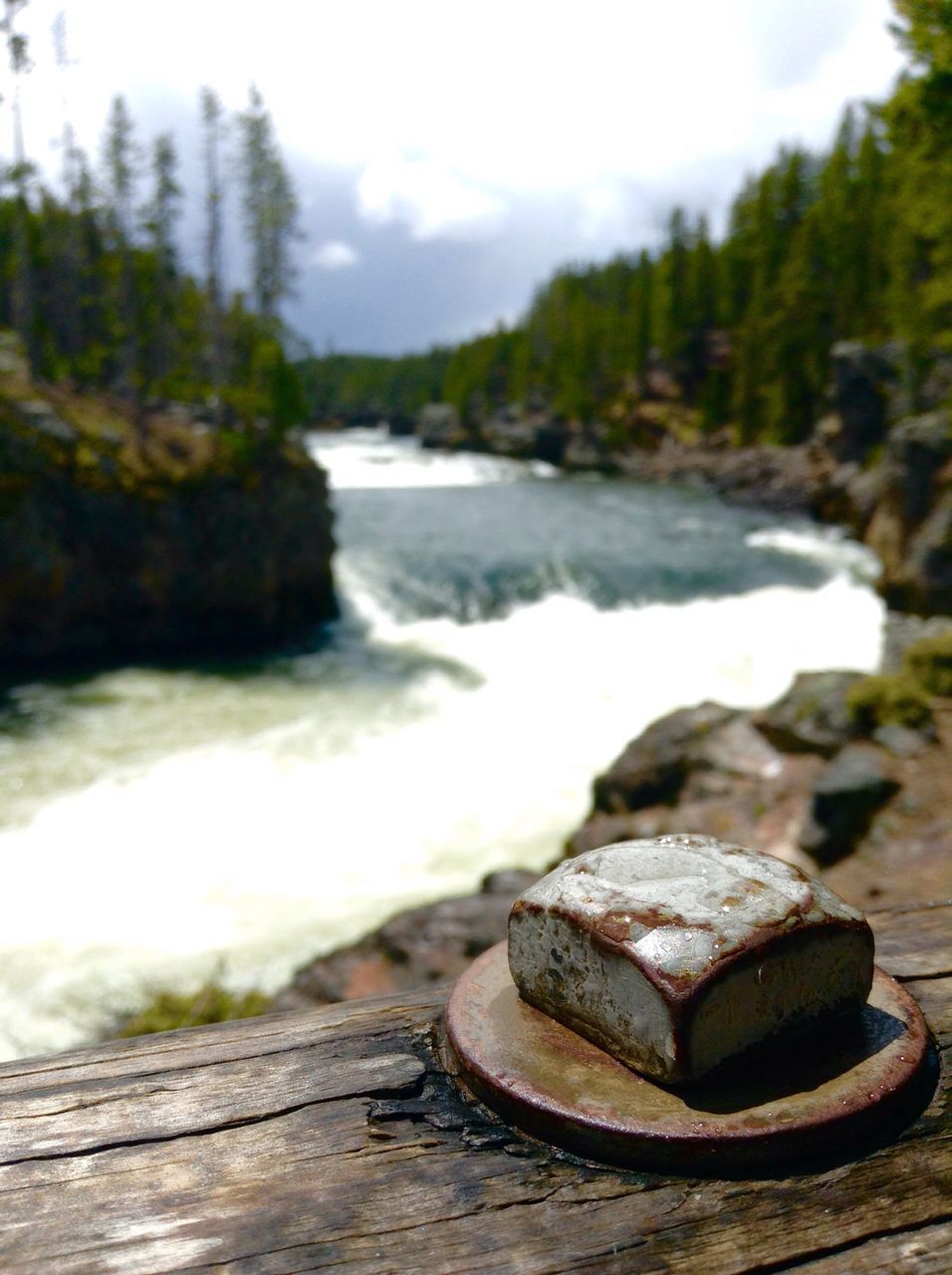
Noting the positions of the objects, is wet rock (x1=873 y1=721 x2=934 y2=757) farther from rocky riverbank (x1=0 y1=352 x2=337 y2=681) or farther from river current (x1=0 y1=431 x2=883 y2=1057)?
rocky riverbank (x1=0 y1=352 x2=337 y2=681)

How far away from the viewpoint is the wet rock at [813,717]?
9008 millimetres

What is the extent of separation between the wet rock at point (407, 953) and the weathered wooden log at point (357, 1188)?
5.82 metres

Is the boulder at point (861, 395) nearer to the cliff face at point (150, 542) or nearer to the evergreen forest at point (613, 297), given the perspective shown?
the evergreen forest at point (613, 297)

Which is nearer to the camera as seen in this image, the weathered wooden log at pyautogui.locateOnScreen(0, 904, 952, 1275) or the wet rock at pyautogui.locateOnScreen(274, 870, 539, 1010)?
the weathered wooden log at pyautogui.locateOnScreen(0, 904, 952, 1275)

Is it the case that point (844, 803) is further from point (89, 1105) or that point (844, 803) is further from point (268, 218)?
point (268, 218)

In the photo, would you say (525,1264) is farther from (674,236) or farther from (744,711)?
(674,236)

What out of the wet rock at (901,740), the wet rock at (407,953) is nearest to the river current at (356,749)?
the wet rock at (407,953)

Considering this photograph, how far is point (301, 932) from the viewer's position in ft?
28.6

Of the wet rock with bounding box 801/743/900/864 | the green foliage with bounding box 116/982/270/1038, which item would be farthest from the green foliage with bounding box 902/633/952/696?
the green foliage with bounding box 116/982/270/1038

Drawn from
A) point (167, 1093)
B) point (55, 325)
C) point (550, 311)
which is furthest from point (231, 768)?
point (550, 311)

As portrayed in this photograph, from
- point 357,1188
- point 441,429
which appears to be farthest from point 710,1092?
point 441,429

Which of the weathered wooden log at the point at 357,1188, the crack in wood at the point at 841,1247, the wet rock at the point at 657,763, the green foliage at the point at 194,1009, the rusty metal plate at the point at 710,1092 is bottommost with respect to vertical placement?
the green foliage at the point at 194,1009

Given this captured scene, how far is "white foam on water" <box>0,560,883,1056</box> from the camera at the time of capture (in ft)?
27.6

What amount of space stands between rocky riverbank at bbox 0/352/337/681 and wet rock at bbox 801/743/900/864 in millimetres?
14594
